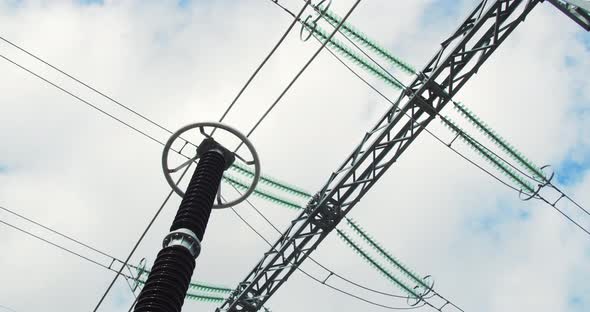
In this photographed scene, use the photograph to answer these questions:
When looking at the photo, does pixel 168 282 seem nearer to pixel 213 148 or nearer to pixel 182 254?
pixel 182 254

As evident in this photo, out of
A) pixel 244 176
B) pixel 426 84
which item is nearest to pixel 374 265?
pixel 244 176

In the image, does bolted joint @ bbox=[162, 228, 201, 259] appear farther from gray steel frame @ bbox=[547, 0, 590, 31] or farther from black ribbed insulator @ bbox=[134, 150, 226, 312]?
gray steel frame @ bbox=[547, 0, 590, 31]

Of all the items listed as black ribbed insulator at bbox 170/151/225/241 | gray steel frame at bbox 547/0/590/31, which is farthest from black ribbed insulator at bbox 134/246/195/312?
gray steel frame at bbox 547/0/590/31

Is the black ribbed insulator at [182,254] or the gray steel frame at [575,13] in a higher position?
the gray steel frame at [575,13]

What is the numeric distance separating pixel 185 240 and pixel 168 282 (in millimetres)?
753

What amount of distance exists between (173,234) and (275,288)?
235 inches

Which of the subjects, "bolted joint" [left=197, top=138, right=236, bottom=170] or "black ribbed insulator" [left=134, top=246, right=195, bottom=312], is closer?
"black ribbed insulator" [left=134, top=246, right=195, bottom=312]

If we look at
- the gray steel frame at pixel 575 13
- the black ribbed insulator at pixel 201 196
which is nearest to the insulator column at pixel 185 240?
the black ribbed insulator at pixel 201 196

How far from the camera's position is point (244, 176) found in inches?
508

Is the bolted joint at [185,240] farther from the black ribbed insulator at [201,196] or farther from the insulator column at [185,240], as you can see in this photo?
the black ribbed insulator at [201,196]

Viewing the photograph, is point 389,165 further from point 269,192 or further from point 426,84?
point 269,192

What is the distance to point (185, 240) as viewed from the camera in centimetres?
771

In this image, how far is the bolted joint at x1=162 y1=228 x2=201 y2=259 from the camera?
25.1 ft

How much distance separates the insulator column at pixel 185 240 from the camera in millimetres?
6914
